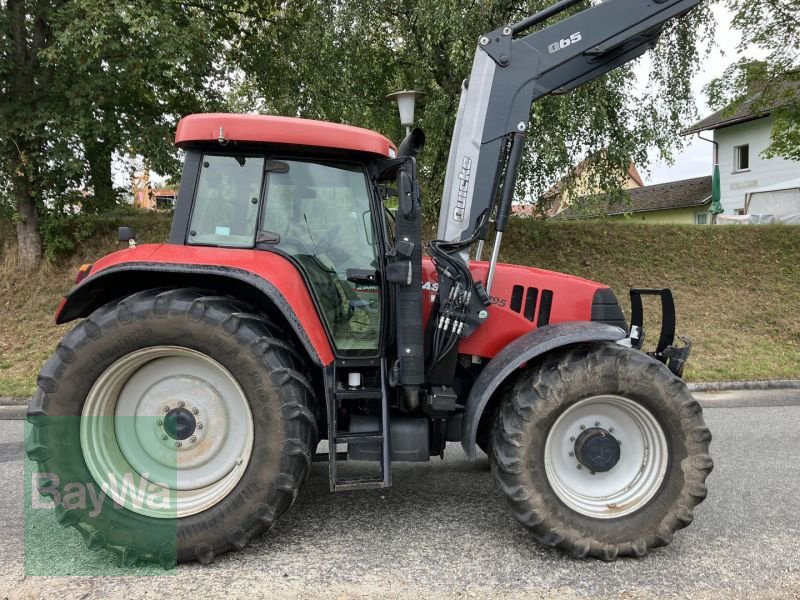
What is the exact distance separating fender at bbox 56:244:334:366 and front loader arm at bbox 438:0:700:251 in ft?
2.84

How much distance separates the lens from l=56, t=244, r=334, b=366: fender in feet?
9.71

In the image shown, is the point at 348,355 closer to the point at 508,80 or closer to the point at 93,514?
the point at 93,514

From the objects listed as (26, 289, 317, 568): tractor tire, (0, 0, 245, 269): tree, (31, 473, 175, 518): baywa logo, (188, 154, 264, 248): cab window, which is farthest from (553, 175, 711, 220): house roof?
(31, 473, 175, 518): baywa logo

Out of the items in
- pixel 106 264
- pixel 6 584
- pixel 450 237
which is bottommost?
pixel 6 584

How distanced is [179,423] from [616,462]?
2.23m

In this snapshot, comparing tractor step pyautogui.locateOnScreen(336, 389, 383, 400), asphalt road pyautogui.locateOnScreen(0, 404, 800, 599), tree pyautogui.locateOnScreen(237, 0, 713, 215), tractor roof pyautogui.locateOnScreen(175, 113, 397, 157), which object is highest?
tree pyautogui.locateOnScreen(237, 0, 713, 215)

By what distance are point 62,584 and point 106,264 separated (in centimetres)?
149

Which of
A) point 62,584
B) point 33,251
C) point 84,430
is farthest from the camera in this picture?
point 33,251

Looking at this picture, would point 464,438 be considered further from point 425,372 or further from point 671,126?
point 671,126

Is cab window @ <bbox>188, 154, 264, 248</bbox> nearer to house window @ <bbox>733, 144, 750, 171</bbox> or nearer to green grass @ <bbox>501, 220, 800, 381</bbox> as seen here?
green grass @ <bbox>501, 220, 800, 381</bbox>

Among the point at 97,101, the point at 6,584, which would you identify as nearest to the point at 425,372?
the point at 6,584

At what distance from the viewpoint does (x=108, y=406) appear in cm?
303

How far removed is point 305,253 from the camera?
322 cm

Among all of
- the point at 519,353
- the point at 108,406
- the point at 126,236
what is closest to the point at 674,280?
the point at 519,353
